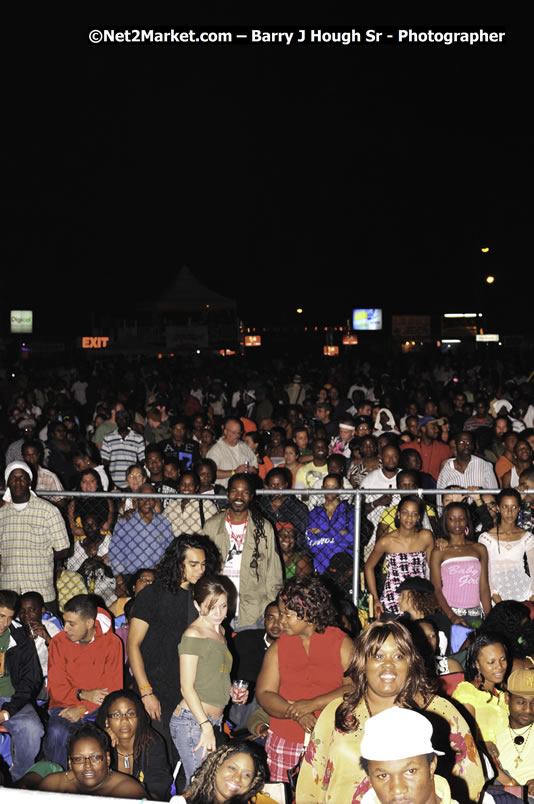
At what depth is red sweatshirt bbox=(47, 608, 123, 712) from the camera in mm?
6293

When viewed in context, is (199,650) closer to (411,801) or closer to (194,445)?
(411,801)

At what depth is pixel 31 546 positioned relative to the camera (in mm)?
7832

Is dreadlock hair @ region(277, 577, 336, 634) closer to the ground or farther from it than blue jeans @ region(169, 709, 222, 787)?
farther from it

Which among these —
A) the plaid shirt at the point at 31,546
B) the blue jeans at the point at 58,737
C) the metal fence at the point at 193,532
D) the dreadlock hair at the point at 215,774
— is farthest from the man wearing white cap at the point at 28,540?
the dreadlock hair at the point at 215,774

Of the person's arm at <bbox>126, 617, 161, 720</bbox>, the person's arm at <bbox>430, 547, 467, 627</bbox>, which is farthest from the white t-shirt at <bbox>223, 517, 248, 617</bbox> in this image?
the person's arm at <bbox>430, 547, 467, 627</bbox>

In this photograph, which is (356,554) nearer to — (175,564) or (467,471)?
(175,564)

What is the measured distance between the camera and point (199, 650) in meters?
5.48

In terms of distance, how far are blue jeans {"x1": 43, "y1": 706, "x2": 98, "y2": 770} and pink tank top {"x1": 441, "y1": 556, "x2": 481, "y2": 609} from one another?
3.06 metres

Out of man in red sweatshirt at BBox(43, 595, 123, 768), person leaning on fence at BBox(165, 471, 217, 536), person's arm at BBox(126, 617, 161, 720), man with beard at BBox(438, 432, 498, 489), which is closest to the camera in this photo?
person's arm at BBox(126, 617, 161, 720)

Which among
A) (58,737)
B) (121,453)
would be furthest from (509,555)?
(121,453)

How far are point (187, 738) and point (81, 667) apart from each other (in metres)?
1.21

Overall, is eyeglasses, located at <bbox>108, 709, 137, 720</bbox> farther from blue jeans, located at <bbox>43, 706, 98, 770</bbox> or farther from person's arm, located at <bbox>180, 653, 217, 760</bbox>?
blue jeans, located at <bbox>43, 706, 98, 770</bbox>

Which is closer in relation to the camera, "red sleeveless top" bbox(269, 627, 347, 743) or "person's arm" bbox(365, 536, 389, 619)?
"red sleeveless top" bbox(269, 627, 347, 743)

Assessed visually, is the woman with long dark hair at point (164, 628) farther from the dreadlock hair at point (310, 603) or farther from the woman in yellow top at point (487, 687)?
the woman in yellow top at point (487, 687)
